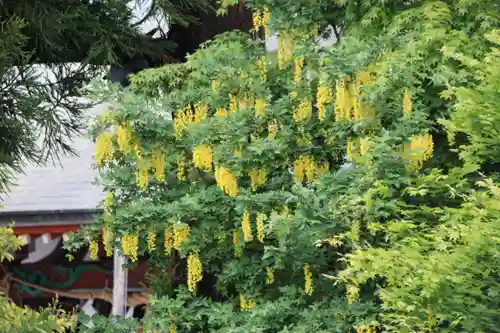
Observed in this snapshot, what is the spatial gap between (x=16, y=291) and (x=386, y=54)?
9019mm

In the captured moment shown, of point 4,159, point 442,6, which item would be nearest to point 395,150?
point 442,6

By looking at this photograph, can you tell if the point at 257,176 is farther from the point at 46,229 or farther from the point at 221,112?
the point at 46,229

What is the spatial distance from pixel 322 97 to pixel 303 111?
31 centimetres

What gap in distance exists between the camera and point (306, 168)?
7617 mm

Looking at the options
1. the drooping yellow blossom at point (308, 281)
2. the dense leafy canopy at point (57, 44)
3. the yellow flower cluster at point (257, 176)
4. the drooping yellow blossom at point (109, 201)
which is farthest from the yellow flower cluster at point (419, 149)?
the dense leafy canopy at point (57, 44)

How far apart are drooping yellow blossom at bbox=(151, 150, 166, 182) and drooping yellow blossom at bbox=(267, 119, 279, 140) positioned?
1.02 metres

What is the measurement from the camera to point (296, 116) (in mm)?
7562

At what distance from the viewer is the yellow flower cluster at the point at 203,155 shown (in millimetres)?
7636

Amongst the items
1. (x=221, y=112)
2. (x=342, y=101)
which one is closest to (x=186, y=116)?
(x=221, y=112)

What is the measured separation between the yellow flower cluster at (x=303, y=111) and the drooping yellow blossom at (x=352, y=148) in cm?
48

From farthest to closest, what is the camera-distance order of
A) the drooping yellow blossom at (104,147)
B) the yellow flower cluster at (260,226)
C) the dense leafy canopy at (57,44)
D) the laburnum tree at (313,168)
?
the dense leafy canopy at (57,44) < the drooping yellow blossom at (104,147) < the yellow flower cluster at (260,226) < the laburnum tree at (313,168)

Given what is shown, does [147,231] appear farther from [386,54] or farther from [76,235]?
[386,54]

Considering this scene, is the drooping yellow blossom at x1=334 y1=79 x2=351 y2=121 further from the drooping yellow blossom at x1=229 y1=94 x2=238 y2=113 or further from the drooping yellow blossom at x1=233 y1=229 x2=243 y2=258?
the drooping yellow blossom at x1=233 y1=229 x2=243 y2=258

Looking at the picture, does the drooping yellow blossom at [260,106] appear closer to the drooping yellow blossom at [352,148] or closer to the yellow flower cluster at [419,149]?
the drooping yellow blossom at [352,148]
